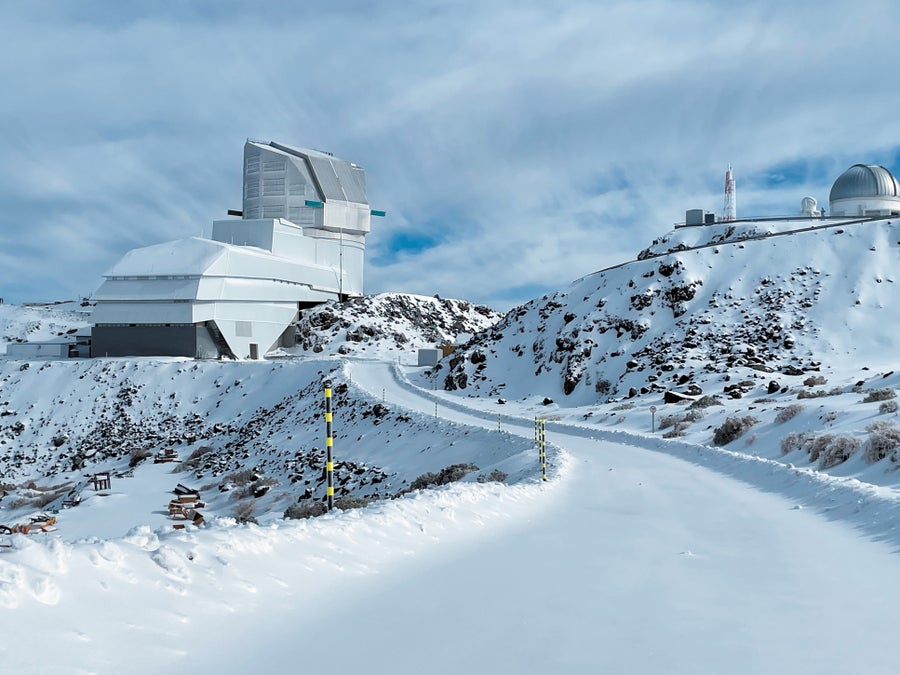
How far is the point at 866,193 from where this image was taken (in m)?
70.5

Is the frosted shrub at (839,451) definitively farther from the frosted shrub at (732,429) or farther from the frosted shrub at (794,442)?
the frosted shrub at (732,429)

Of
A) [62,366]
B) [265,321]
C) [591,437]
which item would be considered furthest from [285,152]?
[591,437]

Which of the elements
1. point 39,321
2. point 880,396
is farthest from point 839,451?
point 39,321

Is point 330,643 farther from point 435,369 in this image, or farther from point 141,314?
point 141,314

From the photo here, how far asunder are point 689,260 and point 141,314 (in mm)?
46629

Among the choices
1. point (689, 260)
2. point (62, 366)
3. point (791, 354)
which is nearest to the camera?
point (791, 354)

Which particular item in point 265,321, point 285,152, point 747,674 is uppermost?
point 285,152

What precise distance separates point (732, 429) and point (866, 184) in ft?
191

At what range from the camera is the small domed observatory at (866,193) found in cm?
6981

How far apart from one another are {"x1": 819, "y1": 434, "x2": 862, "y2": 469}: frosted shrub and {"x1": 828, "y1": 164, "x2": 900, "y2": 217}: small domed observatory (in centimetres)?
6095

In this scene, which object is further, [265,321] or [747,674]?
[265,321]

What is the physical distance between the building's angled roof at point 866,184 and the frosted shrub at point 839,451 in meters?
63.3

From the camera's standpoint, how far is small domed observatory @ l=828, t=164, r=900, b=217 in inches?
2749

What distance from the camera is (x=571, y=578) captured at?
7.52 m
